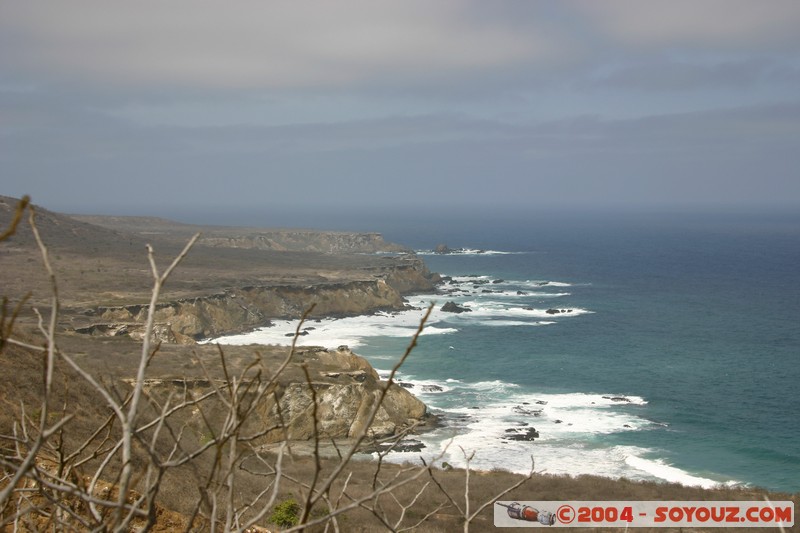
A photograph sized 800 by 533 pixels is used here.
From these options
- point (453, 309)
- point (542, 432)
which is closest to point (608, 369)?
point (542, 432)

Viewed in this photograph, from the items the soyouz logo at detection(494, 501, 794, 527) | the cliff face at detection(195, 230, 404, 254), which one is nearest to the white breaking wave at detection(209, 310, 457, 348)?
the soyouz logo at detection(494, 501, 794, 527)

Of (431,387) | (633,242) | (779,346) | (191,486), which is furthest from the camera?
(633,242)

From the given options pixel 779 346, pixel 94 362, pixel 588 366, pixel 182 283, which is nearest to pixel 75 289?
pixel 182 283

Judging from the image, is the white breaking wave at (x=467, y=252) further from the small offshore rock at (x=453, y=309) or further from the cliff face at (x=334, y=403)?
the cliff face at (x=334, y=403)

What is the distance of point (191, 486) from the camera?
17.8m

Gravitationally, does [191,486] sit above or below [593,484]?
above

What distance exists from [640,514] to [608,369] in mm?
30075

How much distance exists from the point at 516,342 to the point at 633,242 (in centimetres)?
12349

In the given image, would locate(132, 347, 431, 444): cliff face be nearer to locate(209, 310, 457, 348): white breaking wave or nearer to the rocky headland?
the rocky headland

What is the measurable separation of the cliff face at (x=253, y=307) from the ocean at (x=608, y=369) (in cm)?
276

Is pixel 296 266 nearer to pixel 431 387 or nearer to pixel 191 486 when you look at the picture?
pixel 431 387

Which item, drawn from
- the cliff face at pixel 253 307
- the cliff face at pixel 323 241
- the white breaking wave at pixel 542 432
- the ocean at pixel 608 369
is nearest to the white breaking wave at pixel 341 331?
the ocean at pixel 608 369

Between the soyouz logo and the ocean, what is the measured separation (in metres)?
1.73

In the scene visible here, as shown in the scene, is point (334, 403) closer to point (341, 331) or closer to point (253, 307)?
point (341, 331)
